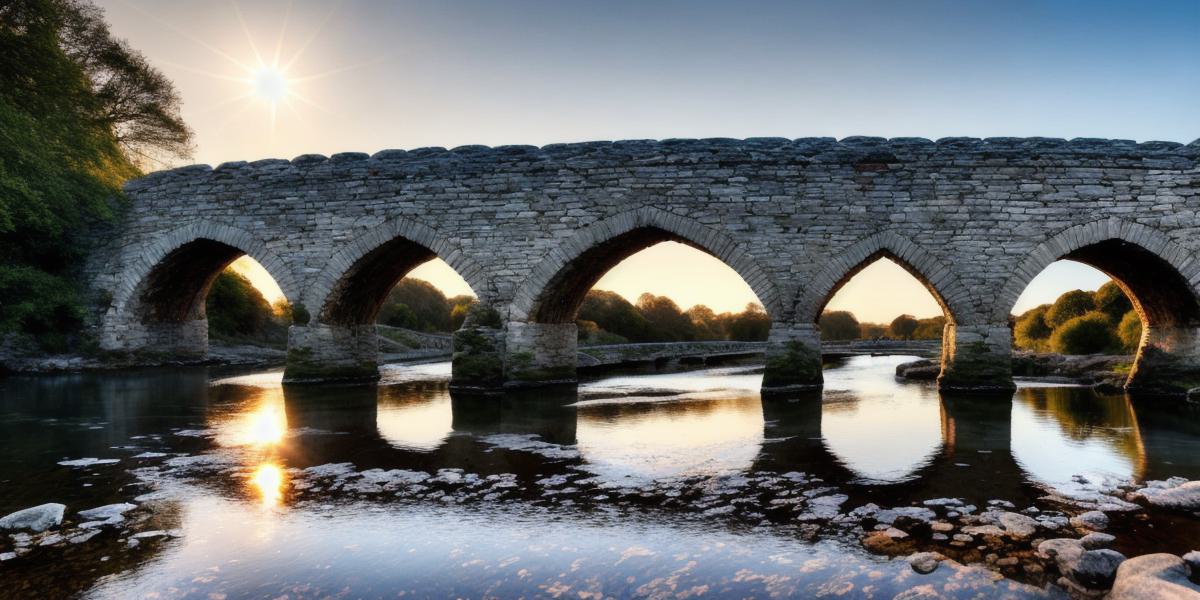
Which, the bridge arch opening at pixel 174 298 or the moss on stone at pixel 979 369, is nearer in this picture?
the moss on stone at pixel 979 369

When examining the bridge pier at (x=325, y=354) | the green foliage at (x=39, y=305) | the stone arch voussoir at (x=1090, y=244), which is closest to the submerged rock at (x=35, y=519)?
the bridge pier at (x=325, y=354)

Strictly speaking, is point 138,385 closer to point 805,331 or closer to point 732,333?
point 805,331

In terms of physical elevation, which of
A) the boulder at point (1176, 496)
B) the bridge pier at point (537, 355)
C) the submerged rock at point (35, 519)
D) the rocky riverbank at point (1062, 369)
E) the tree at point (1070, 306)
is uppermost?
the tree at point (1070, 306)

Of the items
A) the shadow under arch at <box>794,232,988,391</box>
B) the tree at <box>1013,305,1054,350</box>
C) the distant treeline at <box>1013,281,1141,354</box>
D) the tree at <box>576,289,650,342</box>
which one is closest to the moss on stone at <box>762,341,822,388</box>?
the shadow under arch at <box>794,232,988,391</box>

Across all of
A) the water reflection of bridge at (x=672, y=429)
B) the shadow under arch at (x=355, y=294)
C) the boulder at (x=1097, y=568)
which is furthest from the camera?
the shadow under arch at (x=355, y=294)

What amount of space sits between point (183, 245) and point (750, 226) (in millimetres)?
11880

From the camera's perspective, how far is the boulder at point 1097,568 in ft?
12.2

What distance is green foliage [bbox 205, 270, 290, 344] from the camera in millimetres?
24625

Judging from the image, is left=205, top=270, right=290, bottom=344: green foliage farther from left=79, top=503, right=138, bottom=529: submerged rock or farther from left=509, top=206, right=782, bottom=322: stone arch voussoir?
left=79, top=503, right=138, bottom=529: submerged rock

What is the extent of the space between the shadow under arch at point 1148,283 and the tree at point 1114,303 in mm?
5235

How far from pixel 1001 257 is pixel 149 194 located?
17.1 metres

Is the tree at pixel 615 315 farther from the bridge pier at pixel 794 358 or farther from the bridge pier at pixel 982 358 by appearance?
the bridge pier at pixel 982 358

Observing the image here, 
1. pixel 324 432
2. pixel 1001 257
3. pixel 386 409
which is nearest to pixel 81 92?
pixel 386 409

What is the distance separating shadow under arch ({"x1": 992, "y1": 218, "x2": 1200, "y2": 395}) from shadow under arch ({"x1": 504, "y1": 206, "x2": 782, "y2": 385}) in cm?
445
